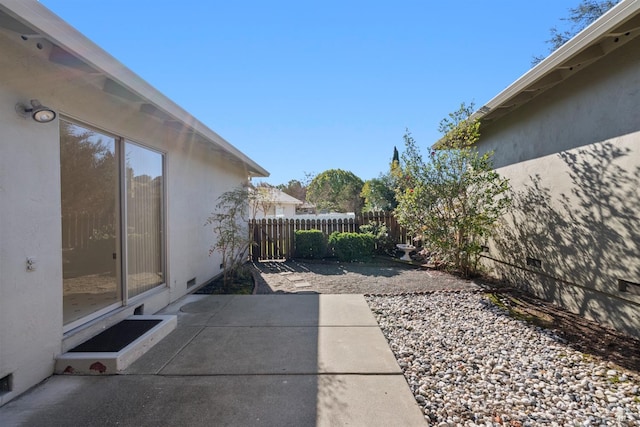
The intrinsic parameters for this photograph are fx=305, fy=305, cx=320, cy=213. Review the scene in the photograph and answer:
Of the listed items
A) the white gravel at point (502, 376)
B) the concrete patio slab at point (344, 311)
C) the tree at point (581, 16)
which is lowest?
the white gravel at point (502, 376)

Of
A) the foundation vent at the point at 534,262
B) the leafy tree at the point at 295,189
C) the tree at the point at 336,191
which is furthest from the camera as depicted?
the leafy tree at the point at 295,189

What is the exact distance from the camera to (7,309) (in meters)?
2.41

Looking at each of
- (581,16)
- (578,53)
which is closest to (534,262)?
(578,53)

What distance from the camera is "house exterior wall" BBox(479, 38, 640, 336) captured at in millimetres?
3717

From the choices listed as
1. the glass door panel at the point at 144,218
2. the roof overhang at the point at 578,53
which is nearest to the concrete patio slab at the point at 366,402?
the glass door panel at the point at 144,218

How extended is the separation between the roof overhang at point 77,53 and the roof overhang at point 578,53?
5.09 m

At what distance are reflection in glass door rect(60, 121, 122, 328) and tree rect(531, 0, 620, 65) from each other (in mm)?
12558

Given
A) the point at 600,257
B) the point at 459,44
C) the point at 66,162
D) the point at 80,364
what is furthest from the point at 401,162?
the point at 80,364

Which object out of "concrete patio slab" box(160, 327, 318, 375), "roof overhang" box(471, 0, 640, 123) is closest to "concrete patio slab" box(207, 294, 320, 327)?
"concrete patio slab" box(160, 327, 318, 375)

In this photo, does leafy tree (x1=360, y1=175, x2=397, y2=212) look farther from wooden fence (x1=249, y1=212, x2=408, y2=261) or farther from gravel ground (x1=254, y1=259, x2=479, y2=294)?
gravel ground (x1=254, y1=259, x2=479, y2=294)

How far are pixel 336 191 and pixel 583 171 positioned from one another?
85.9 ft

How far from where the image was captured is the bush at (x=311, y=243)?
31.1ft

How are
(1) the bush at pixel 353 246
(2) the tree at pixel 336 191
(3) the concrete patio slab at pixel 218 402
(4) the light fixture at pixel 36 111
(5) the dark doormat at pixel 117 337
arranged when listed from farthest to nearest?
1. (2) the tree at pixel 336 191
2. (1) the bush at pixel 353 246
3. (5) the dark doormat at pixel 117 337
4. (4) the light fixture at pixel 36 111
5. (3) the concrete patio slab at pixel 218 402

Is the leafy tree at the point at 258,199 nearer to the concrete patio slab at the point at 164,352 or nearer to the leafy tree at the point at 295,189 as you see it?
the concrete patio slab at the point at 164,352
